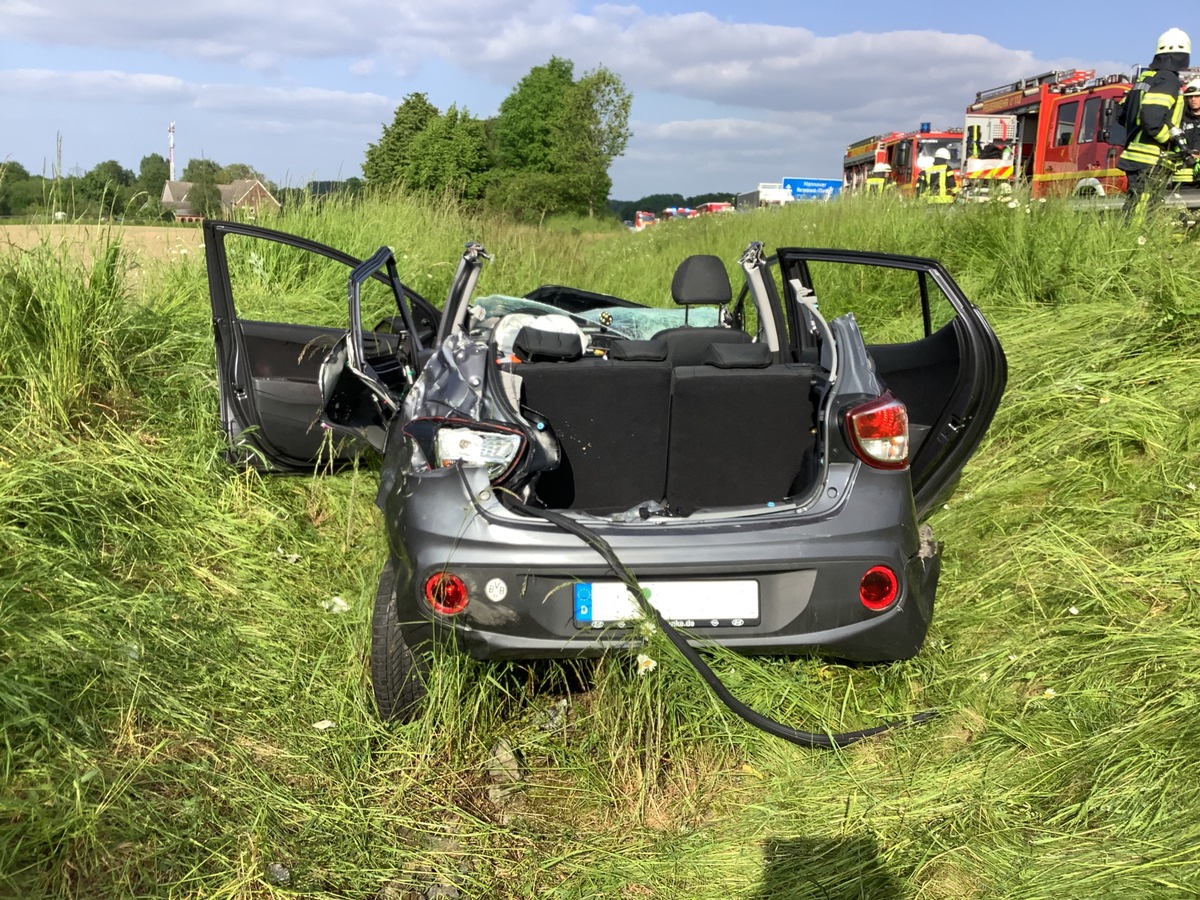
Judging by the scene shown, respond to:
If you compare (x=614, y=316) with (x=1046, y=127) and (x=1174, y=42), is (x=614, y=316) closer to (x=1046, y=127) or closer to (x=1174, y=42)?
(x=1174, y=42)

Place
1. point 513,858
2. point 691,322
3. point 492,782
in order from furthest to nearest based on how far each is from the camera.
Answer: point 691,322
point 492,782
point 513,858

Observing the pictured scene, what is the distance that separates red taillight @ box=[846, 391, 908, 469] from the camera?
2797mm

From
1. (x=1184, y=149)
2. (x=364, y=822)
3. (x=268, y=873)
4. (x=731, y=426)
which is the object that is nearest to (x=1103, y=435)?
(x=731, y=426)

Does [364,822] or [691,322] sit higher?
[691,322]

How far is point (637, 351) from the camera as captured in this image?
3.41m

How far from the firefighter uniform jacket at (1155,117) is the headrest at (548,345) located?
7503 mm

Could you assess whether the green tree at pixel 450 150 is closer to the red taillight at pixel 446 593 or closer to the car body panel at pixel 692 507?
the car body panel at pixel 692 507

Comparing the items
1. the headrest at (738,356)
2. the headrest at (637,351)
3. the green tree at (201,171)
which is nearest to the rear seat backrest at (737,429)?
the headrest at (738,356)

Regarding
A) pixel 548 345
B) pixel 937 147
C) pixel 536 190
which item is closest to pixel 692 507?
pixel 548 345

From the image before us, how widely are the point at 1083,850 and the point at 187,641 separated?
2805 millimetres

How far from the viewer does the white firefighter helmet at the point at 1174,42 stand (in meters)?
9.12

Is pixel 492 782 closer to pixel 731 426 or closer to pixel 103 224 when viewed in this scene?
pixel 731 426

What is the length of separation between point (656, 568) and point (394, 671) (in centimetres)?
88

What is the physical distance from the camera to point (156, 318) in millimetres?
5633
